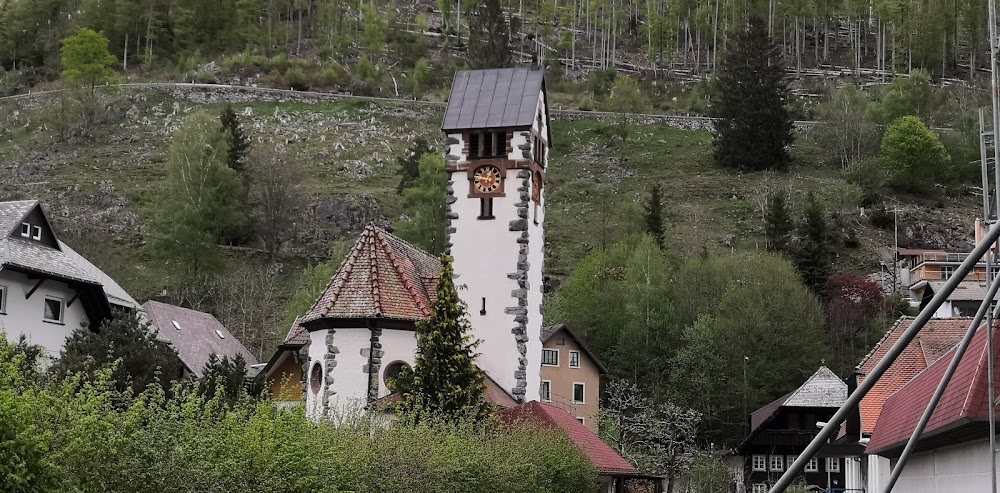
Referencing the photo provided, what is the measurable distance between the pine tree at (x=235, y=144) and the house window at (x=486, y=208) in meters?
56.0

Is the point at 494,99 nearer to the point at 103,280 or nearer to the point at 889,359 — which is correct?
the point at 103,280

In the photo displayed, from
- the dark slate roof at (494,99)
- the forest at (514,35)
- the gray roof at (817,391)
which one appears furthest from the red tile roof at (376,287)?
the forest at (514,35)

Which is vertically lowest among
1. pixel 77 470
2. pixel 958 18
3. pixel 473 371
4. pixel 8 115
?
pixel 77 470

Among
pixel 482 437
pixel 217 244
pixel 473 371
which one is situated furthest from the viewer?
pixel 217 244

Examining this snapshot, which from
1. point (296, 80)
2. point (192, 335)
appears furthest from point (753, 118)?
point (192, 335)

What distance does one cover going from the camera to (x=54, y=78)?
148250 millimetres

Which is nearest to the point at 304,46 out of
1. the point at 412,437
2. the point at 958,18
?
the point at 958,18

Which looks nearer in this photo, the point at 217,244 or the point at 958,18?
the point at 217,244

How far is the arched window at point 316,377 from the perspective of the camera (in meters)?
40.8

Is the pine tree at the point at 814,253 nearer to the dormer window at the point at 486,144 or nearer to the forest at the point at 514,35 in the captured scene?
the dormer window at the point at 486,144

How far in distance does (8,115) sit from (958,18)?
109140 millimetres

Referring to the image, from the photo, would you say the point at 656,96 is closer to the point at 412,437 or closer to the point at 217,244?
the point at 217,244

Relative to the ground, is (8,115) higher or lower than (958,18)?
lower

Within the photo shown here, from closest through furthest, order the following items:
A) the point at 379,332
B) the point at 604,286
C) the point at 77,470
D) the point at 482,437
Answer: the point at 77,470 < the point at 482,437 < the point at 379,332 < the point at 604,286
